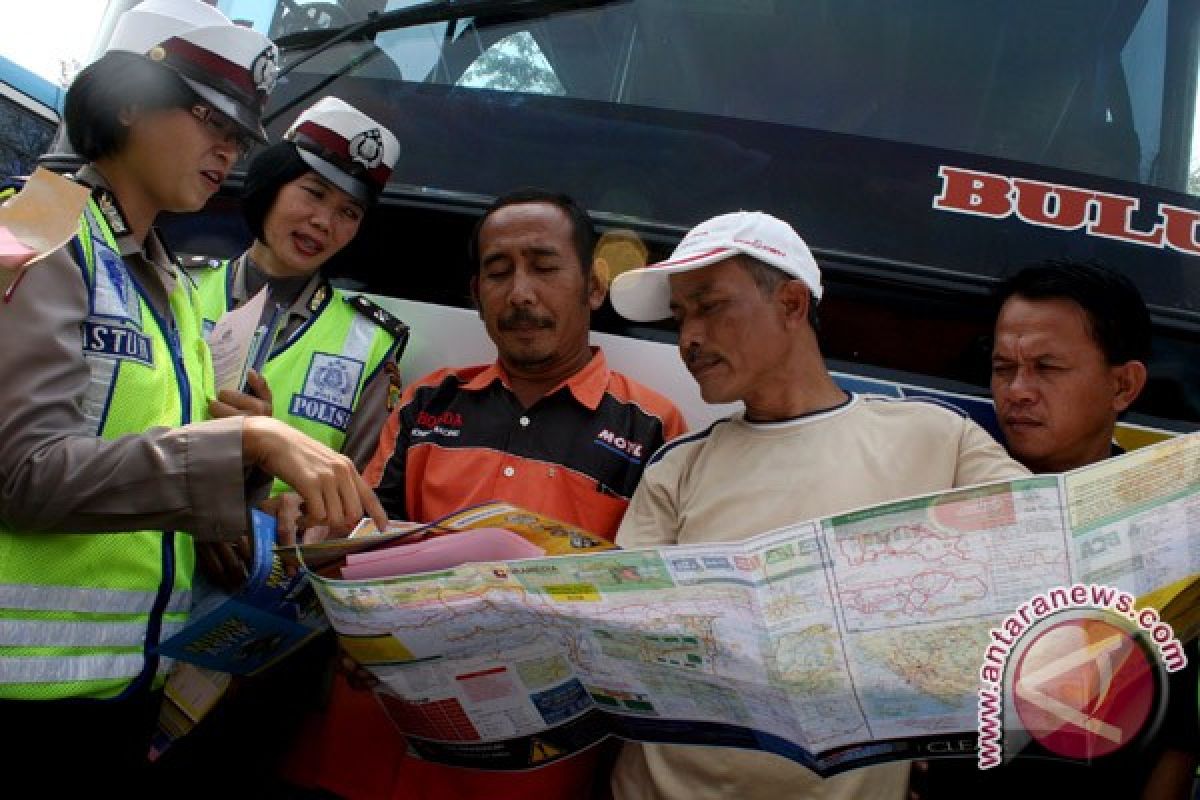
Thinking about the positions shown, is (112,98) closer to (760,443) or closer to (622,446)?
(622,446)

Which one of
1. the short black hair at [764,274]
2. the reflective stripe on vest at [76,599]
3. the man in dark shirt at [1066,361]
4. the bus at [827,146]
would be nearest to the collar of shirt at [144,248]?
the reflective stripe on vest at [76,599]

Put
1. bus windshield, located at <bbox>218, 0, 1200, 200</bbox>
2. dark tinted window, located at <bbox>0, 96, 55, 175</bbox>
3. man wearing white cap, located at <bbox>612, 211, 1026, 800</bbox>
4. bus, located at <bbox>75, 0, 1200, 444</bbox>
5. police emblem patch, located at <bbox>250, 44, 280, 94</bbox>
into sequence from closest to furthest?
1. man wearing white cap, located at <bbox>612, 211, 1026, 800</bbox>
2. police emblem patch, located at <bbox>250, 44, 280, 94</bbox>
3. bus, located at <bbox>75, 0, 1200, 444</bbox>
4. bus windshield, located at <bbox>218, 0, 1200, 200</bbox>
5. dark tinted window, located at <bbox>0, 96, 55, 175</bbox>

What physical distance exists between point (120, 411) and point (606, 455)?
89 cm

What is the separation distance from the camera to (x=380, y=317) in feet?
7.95

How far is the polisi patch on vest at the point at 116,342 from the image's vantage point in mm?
1548

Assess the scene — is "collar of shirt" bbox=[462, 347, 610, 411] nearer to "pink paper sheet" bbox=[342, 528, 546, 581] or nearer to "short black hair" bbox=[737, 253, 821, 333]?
"short black hair" bbox=[737, 253, 821, 333]

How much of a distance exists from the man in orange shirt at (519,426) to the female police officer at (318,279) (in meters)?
0.14

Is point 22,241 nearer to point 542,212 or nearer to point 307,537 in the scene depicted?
point 307,537

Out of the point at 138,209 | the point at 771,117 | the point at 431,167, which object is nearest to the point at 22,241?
the point at 138,209

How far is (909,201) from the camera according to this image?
7.74ft

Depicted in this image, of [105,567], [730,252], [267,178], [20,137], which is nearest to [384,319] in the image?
[267,178]

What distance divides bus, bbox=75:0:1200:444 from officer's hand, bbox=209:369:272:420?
409 millimetres

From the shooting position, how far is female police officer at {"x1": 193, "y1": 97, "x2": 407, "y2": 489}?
2.39 meters

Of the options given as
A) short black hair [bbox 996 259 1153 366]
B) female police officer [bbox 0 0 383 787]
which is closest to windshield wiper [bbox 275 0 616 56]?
female police officer [bbox 0 0 383 787]
